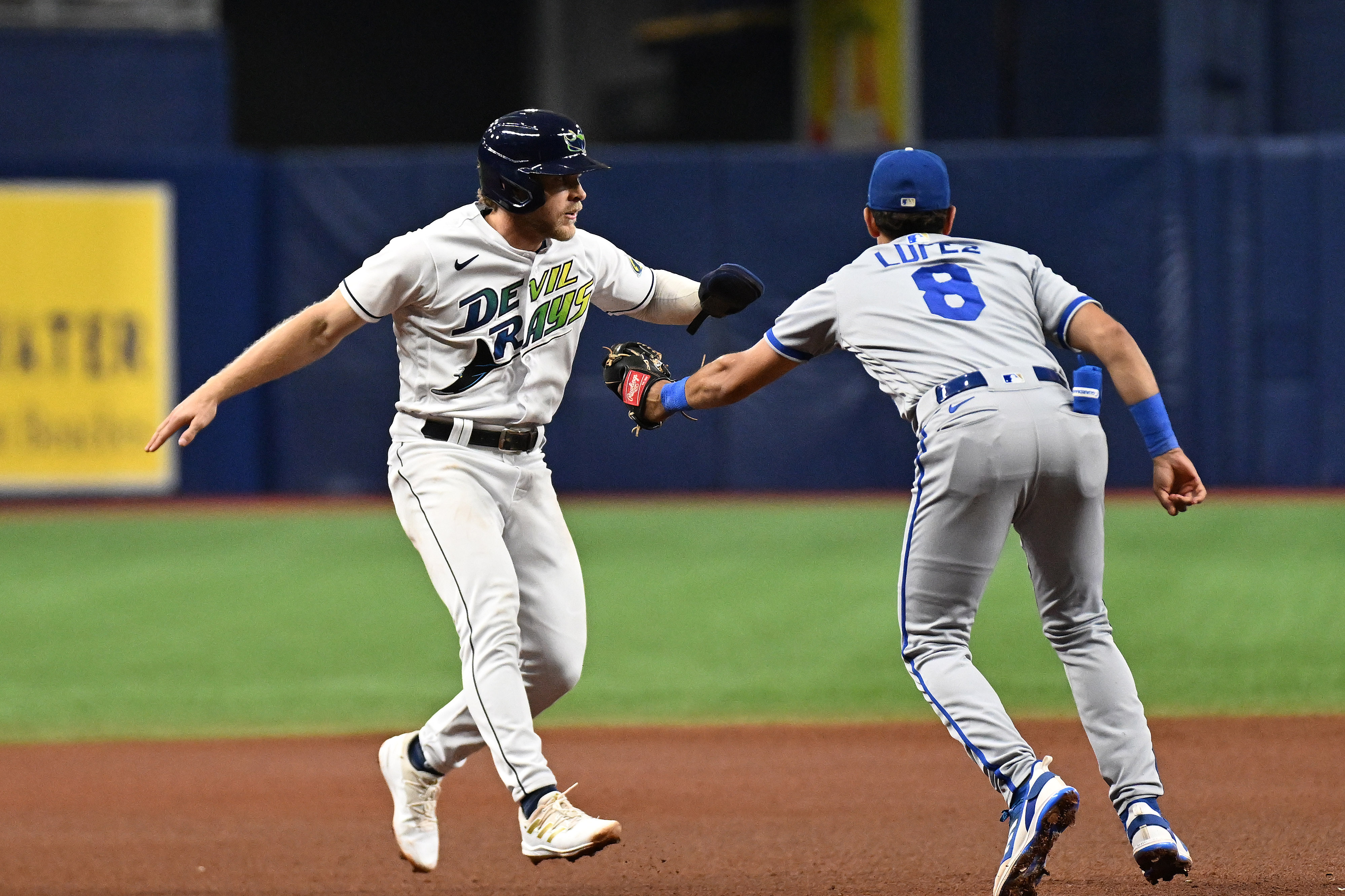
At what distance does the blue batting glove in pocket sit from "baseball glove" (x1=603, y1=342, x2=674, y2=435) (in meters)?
1.20

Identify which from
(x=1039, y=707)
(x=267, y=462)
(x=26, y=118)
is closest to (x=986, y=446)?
(x=1039, y=707)

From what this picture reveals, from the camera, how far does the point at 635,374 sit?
5.03 metres

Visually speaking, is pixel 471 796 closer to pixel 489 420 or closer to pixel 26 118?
pixel 489 420

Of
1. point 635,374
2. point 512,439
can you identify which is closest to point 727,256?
point 635,374

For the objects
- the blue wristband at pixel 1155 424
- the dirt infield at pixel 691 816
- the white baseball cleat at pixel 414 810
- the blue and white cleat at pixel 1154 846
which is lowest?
the dirt infield at pixel 691 816

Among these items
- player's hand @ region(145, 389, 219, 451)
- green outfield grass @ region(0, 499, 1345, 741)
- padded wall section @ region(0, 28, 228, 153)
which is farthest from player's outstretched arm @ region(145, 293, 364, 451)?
padded wall section @ region(0, 28, 228, 153)

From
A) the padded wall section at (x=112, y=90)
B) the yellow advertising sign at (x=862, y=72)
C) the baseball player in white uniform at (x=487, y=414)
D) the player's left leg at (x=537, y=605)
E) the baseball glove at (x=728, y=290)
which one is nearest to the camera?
the baseball player in white uniform at (x=487, y=414)

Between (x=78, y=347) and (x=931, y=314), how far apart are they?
1179 centimetres

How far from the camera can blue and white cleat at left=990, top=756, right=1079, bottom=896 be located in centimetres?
407

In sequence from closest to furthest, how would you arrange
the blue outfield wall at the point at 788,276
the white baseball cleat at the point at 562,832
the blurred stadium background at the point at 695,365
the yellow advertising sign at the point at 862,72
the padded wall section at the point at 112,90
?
1. the white baseball cleat at the point at 562,832
2. the blurred stadium background at the point at 695,365
3. the blue outfield wall at the point at 788,276
4. the padded wall section at the point at 112,90
5. the yellow advertising sign at the point at 862,72

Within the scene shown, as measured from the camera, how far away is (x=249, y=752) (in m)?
6.99

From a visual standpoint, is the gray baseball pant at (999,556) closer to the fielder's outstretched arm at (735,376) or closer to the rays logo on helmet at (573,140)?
the fielder's outstretched arm at (735,376)

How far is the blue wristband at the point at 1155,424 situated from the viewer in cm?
436

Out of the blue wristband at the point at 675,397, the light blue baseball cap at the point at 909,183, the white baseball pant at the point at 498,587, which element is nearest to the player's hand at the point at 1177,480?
the light blue baseball cap at the point at 909,183
